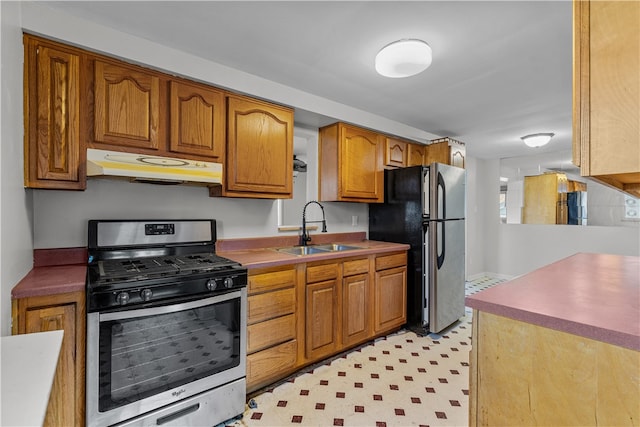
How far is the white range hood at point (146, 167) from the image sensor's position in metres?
1.62

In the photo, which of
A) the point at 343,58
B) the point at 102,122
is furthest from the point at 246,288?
the point at 343,58

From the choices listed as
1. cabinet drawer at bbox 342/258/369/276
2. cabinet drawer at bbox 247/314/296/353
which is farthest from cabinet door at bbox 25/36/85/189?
cabinet drawer at bbox 342/258/369/276

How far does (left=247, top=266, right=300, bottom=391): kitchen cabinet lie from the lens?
2.00 meters

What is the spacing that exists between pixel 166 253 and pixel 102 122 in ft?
3.01

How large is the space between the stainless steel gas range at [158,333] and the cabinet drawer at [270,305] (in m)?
0.11

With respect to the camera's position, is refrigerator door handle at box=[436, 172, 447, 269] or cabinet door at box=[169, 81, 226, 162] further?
refrigerator door handle at box=[436, 172, 447, 269]

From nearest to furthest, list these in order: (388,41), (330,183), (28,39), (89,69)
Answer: (28,39) → (89,69) → (388,41) → (330,183)

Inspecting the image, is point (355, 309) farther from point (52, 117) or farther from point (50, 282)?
point (52, 117)

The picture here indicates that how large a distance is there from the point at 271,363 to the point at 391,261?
4.86 ft

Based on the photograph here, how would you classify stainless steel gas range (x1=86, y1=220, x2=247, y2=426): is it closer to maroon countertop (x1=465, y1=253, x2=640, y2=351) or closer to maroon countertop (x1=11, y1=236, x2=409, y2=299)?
maroon countertop (x1=11, y1=236, x2=409, y2=299)

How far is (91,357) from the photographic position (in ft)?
4.67

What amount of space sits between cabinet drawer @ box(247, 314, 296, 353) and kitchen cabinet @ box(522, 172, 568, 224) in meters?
→ 4.69

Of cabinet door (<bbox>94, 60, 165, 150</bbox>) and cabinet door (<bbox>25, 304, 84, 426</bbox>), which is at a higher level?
cabinet door (<bbox>94, 60, 165, 150</bbox>)

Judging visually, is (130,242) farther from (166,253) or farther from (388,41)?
(388,41)
